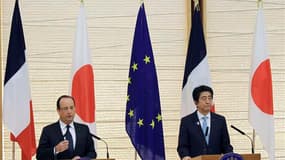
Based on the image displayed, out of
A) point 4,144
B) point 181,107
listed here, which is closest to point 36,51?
point 4,144

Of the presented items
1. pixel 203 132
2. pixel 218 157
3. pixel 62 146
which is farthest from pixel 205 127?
pixel 62 146

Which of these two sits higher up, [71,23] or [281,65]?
[71,23]

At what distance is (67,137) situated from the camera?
6297mm

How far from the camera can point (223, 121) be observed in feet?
21.3

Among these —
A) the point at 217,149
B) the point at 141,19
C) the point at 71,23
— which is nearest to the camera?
the point at 217,149

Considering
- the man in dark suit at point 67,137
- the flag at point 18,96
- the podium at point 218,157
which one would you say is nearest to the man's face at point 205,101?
the podium at point 218,157

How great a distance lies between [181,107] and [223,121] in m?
1.13

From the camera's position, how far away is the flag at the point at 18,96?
705 centimetres

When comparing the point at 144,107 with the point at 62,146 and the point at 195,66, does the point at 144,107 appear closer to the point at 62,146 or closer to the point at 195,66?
the point at 195,66

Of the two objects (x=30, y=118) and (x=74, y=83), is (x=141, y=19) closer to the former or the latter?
(x=74, y=83)

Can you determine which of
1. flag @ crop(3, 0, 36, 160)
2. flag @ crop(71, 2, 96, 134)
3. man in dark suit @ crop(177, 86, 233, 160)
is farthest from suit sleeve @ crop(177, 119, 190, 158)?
flag @ crop(3, 0, 36, 160)

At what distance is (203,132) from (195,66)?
1311 mm

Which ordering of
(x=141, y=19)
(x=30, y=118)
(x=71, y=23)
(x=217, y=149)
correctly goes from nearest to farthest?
(x=217, y=149)
(x=30, y=118)
(x=141, y=19)
(x=71, y=23)

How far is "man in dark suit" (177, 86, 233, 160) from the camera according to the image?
20.8ft
